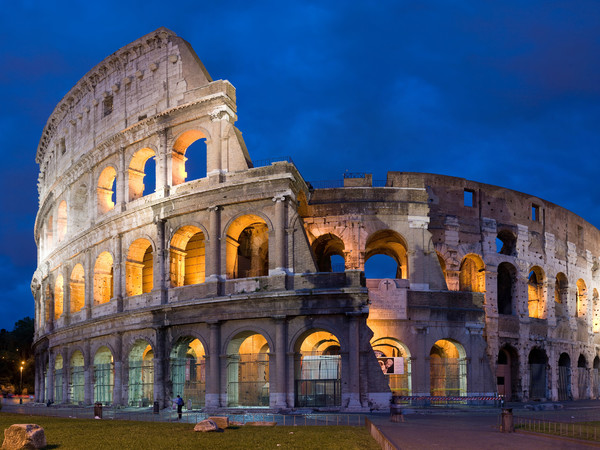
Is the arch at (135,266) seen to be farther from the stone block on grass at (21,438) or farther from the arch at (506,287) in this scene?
the arch at (506,287)

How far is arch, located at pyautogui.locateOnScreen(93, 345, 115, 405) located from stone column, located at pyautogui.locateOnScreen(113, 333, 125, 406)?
1.16 m

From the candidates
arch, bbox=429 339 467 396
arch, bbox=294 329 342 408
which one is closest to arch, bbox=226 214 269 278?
arch, bbox=294 329 342 408

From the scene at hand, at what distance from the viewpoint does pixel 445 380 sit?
2727cm

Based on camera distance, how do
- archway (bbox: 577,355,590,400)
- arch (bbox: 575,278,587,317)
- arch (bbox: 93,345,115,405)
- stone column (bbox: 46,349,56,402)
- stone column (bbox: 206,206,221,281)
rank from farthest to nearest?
arch (bbox: 575,278,587,317) → archway (bbox: 577,355,590,400) → stone column (bbox: 46,349,56,402) → arch (bbox: 93,345,115,405) → stone column (bbox: 206,206,221,281)

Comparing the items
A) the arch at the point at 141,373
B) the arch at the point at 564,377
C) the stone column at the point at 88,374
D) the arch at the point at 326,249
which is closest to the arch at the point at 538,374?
the arch at the point at 564,377

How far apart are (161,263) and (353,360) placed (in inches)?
347

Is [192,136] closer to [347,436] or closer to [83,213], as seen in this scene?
[83,213]

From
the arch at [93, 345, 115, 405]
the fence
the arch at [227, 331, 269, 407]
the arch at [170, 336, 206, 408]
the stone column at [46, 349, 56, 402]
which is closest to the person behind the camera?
the fence

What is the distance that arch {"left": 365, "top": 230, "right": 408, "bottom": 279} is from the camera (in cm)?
2861

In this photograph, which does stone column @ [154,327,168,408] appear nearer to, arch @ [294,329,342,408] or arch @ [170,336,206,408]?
arch @ [170,336,206,408]

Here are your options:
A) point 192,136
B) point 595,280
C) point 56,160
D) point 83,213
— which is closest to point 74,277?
point 83,213

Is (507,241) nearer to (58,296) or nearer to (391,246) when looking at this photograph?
(391,246)

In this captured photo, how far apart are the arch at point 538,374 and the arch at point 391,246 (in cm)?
845

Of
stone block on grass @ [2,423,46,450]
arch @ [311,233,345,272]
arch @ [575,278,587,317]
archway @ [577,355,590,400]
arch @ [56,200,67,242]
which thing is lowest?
archway @ [577,355,590,400]
